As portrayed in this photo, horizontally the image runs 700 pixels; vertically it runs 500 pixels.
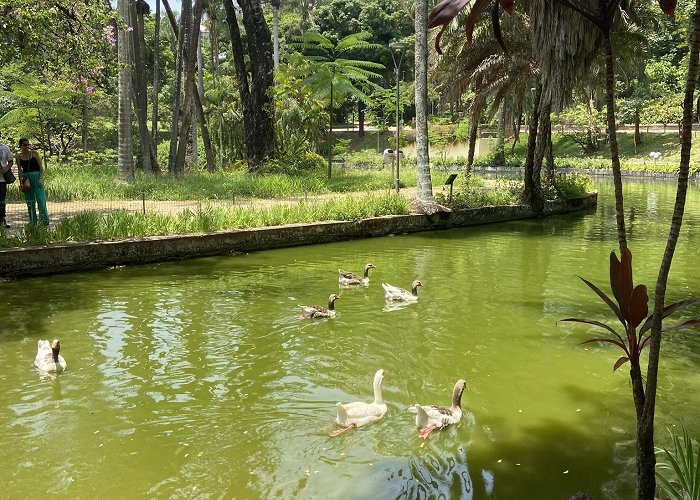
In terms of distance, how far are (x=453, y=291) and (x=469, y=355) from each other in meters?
3.35

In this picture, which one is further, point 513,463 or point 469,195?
point 469,195

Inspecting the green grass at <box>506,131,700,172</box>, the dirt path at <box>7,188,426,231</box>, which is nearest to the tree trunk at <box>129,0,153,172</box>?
the dirt path at <box>7,188,426,231</box>

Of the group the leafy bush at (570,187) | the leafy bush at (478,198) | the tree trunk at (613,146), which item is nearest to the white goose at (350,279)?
the tree trunk at (613,146)

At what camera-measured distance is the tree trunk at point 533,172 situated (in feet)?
69.4

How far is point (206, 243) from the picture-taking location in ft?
45.5

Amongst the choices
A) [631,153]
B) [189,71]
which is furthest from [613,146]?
[631,153]

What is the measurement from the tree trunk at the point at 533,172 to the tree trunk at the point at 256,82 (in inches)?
435

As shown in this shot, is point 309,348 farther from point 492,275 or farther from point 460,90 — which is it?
point 460,90

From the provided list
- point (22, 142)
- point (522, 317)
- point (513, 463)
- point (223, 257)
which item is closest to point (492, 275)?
point (522, 317)

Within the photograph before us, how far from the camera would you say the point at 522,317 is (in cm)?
948

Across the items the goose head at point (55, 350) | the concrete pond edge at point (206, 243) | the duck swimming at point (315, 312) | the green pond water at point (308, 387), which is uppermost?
the concrete pond edge at point (206, 243)

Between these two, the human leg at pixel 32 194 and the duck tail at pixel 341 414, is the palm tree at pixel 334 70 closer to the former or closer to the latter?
the human leg at pixel 32 194

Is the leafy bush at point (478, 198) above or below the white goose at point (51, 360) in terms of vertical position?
above

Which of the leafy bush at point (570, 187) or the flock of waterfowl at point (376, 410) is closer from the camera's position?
the flock of waterfowl at point (376, 410)
